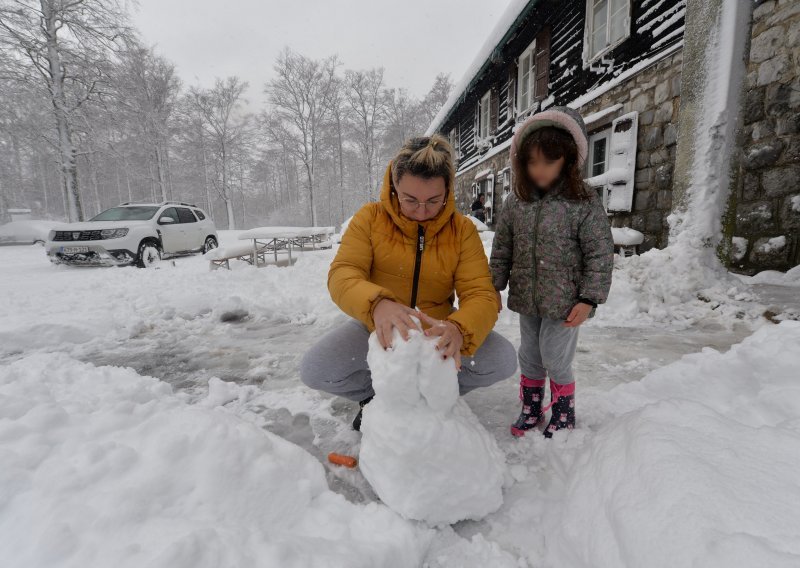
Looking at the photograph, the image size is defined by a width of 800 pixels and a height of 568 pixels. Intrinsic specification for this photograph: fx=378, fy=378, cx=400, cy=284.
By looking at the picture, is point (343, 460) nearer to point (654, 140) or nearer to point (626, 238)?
point (626, 238)

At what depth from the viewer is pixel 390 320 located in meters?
1.41

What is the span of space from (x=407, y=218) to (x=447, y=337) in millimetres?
616

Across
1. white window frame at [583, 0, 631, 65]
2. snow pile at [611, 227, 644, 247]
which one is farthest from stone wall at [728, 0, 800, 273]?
white window frame at [583, 0, 631, 65]

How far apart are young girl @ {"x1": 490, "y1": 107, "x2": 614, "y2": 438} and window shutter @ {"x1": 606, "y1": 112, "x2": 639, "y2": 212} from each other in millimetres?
5145

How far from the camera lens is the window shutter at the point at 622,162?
19.4 feet

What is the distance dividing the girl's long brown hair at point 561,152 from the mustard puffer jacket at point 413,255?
15.8 inches

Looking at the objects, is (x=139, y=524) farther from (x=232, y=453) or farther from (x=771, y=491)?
(x=771, y=491)

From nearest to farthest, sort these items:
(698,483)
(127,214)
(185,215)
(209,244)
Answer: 1. (698,483)
2. (127,214)
3. (185,215)
4. (209,244)

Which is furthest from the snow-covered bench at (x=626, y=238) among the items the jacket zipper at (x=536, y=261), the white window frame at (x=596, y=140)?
the jacket zipper at (x=536, y=261)

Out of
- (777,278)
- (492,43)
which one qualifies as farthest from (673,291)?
(492,43)

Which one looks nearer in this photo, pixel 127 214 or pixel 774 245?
pixel 774 245

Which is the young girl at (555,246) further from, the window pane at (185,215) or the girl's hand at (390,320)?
the window pane at (185,215)

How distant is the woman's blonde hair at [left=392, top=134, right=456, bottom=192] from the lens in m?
1.57

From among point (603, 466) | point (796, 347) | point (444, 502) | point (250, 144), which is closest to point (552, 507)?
point (603, 466)
